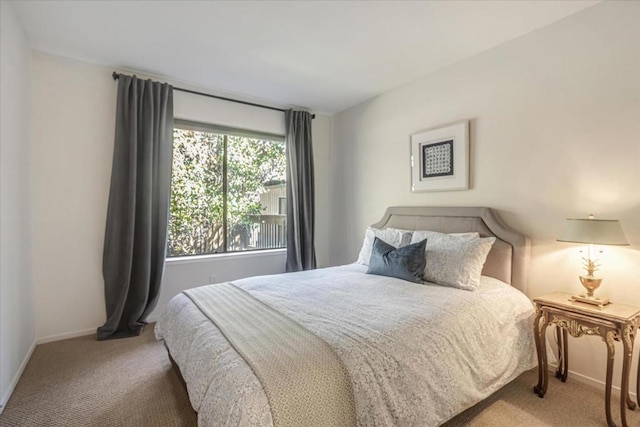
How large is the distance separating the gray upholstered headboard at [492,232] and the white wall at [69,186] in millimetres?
3232

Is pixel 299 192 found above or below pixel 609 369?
above

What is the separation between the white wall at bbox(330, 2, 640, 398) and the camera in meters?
2.04

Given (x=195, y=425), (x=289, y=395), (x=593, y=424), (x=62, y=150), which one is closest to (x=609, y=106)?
(x=593, y=424)

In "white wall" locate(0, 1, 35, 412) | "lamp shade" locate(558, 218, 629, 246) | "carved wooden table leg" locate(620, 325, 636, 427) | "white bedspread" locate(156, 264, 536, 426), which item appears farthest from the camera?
"white wall" locate(0, 1, 35, 412)

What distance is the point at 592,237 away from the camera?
1882mm

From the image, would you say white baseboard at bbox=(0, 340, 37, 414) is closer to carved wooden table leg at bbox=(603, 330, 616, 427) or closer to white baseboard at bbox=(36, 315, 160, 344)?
white baseboard at bbox=(36, 315, 160, 344)

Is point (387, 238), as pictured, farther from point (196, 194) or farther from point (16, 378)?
point (16, 378)

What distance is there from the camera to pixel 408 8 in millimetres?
2182

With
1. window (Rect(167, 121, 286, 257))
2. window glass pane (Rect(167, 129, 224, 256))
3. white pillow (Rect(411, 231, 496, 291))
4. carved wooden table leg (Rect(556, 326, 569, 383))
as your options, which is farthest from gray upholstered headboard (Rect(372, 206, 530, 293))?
window glass pane (Rect(167, 129, 224, 256))

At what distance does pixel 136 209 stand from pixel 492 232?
130 inches

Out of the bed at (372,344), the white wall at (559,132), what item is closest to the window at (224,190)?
the bed at (372,344)

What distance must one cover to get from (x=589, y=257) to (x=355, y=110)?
302 cm

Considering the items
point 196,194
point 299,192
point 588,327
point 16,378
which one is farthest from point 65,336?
point 588,327

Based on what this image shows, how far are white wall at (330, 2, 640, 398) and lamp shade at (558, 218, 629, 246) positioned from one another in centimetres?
30
